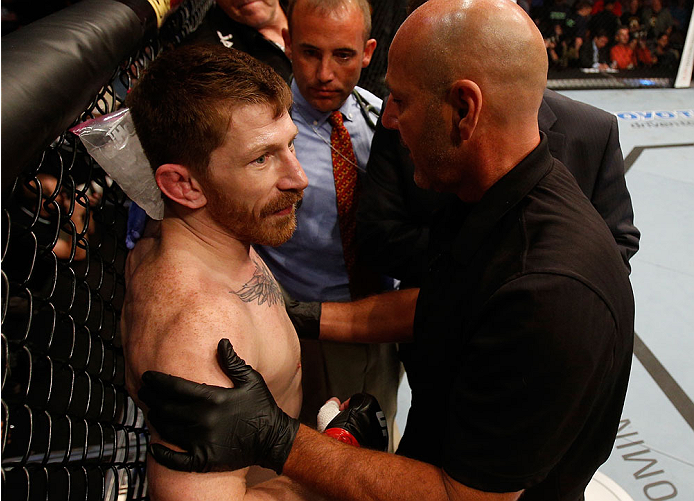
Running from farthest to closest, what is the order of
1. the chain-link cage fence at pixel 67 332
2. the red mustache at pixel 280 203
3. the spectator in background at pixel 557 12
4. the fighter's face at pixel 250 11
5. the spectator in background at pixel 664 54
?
the spectator in background at pixel 557 12, the spectator in background at pixel 664 54, the fighter's face at pixel 250 11, the red mustache at pixel 280 203, the chain-link cage fence at pixel 67 332

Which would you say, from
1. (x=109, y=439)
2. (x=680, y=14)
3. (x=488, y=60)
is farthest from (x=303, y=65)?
(x=680, y=14)

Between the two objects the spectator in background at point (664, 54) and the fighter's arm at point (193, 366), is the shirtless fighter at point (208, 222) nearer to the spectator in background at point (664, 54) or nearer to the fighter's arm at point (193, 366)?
the fighter's arm at point (193, 366)

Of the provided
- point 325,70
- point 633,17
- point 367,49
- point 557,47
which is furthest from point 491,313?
point 633,17

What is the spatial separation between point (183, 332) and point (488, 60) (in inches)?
32.8

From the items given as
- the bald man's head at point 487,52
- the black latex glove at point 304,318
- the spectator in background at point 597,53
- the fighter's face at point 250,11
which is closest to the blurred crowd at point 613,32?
the spectator in background at point 597,53

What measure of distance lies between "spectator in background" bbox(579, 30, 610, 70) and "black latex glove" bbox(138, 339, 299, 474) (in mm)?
7951

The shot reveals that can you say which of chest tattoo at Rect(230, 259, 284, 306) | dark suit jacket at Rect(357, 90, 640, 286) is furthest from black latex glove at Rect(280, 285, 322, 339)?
dark suit jacket at Rect(357, 90, 640, 286)

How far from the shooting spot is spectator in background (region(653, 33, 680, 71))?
748cm

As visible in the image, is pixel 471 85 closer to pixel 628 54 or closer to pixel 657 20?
pixel 628 54

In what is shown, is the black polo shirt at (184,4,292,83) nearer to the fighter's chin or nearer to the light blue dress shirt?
the light blue dress shirt

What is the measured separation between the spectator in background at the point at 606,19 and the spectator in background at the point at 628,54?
0.16 meters

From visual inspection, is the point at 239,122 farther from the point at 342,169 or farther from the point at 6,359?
the point at 342,169

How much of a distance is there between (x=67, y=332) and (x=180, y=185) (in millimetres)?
2220

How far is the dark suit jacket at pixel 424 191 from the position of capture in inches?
69.9
